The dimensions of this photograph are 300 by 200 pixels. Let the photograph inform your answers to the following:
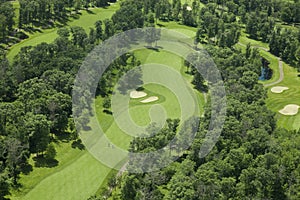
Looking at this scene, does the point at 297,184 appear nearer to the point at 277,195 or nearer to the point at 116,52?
the point at 277,195

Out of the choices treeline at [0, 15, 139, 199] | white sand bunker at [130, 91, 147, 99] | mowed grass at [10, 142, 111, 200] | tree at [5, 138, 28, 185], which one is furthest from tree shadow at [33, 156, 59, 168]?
white sand bunker at [130, 91, 147, 99]

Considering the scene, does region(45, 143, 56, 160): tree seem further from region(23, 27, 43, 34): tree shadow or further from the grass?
region(23, 27, 43, 34): tree shadow

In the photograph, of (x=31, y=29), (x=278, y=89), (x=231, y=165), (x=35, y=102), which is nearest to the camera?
(x=231, y=165)

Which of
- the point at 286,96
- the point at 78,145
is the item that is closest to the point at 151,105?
the point at 78,145

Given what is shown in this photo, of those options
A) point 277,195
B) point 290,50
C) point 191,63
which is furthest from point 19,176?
point 290,50

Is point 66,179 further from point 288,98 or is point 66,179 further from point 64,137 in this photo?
point 288,98
